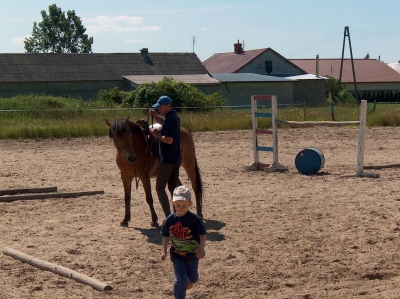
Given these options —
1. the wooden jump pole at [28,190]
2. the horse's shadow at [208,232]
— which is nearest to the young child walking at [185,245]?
the horse's shadow at [208,232]

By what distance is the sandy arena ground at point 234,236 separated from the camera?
22.1 ft

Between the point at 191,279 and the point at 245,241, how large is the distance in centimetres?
261

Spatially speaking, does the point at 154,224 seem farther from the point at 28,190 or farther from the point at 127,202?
the point at 28,190

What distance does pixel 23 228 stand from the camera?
→ 29.8ft

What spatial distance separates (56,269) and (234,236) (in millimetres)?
2541

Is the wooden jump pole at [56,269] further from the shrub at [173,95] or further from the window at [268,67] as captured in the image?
the window at [268,67]

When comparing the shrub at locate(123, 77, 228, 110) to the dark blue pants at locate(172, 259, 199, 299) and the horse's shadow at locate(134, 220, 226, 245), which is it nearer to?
the horse's shadow at locate(134, 220, 226, 245)

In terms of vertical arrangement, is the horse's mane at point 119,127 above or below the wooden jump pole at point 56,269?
above

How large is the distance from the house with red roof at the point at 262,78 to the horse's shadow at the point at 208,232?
125 feet

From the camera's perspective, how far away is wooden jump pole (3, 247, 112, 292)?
6.46m

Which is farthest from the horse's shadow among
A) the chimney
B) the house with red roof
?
the chimney

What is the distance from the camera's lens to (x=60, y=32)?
81.6 metres

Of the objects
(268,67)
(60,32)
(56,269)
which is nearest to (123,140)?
(56,269)

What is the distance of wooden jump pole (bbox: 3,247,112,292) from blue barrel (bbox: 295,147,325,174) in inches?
305
